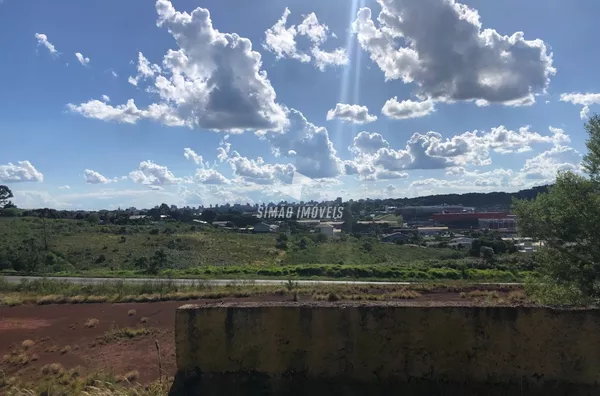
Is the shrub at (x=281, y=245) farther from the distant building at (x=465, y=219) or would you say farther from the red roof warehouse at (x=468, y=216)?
the red roof warehouse at (x=468, y=216)

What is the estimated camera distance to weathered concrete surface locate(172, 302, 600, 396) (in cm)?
643

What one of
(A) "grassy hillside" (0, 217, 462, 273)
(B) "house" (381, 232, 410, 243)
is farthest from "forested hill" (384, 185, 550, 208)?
(A) "grassy hillside" (0, 217, 462, 273)

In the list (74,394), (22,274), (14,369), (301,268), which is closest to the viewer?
(74,394)

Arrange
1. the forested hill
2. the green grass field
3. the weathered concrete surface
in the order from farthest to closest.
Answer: the forested hill < the green grass field < the weathered concrete surface

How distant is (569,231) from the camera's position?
11.0m

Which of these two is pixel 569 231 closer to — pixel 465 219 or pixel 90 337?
pixel 90 337

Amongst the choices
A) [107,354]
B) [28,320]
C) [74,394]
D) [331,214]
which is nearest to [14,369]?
[107,354]

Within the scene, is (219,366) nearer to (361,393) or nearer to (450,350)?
(361,393)

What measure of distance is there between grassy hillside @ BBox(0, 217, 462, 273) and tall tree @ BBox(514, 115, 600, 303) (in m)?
32.1

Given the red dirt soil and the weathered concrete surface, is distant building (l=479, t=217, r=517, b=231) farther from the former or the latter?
the weathered concrete surface

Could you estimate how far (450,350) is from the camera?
654 centimetres

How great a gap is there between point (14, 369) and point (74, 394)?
12.8 ft

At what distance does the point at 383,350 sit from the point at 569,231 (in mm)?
6930

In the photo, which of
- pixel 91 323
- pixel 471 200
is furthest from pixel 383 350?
pixel 471 200
